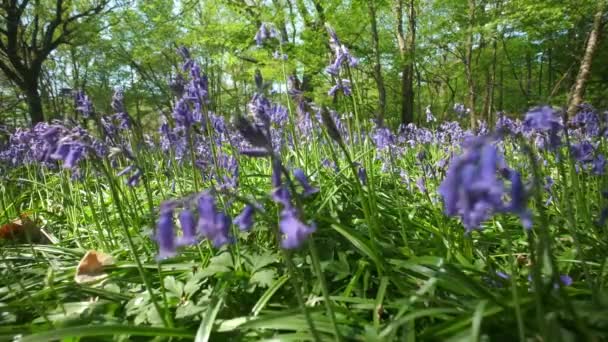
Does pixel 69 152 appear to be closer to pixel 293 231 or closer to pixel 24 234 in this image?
pixel 293 231

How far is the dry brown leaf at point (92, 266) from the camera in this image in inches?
79.2

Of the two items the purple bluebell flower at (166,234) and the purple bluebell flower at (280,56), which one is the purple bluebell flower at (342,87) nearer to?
the purple bluebell flower at (280,56)

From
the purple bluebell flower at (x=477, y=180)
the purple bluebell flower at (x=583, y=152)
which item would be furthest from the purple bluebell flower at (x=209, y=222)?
the purple bluebell flower at (x=583, y=152)

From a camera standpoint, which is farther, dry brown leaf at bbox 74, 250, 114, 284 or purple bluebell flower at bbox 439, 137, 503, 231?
dry brown leaf at bbox 74, 250, 114, 284

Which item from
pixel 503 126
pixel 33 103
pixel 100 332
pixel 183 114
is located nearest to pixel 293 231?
pixel 100 332

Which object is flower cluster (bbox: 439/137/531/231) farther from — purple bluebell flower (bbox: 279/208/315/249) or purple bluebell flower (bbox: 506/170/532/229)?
purple bluebell flower (bbox: 279/208/315/249)

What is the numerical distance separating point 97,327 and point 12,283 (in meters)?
1.26

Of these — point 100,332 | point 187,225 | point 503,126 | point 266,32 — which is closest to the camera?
point 187,225

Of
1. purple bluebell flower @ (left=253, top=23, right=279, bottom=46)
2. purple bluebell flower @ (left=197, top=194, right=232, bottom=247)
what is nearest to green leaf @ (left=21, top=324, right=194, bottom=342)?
purple bluebell flower @ (left=197, top=194, right=232, bottom=247)

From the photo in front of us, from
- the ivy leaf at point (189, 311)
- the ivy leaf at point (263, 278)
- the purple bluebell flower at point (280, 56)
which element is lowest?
the ivy leaf at point (189, 311)

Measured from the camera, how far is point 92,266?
2092 mm

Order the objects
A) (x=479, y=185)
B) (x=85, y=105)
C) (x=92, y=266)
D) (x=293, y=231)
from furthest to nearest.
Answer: (x=85, y=105) < (x=92, y=266) < (x=293, y=231) < (x=479, y=185)

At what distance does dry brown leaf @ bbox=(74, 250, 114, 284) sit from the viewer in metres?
2.01

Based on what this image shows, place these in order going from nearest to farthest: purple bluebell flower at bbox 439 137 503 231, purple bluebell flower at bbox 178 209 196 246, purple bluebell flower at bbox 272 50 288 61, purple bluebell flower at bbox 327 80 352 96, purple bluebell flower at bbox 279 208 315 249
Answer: purple bluebell flower at bbox 439 137 503 231 < purple bluebell flower at bbox 279 208 315 249 < purple bluebell flower at bbox 178 209 196 246 < purple bluebell flower at bbox 327 80 352 96 < purple bluebell flower at bbox 272 50 288 61
